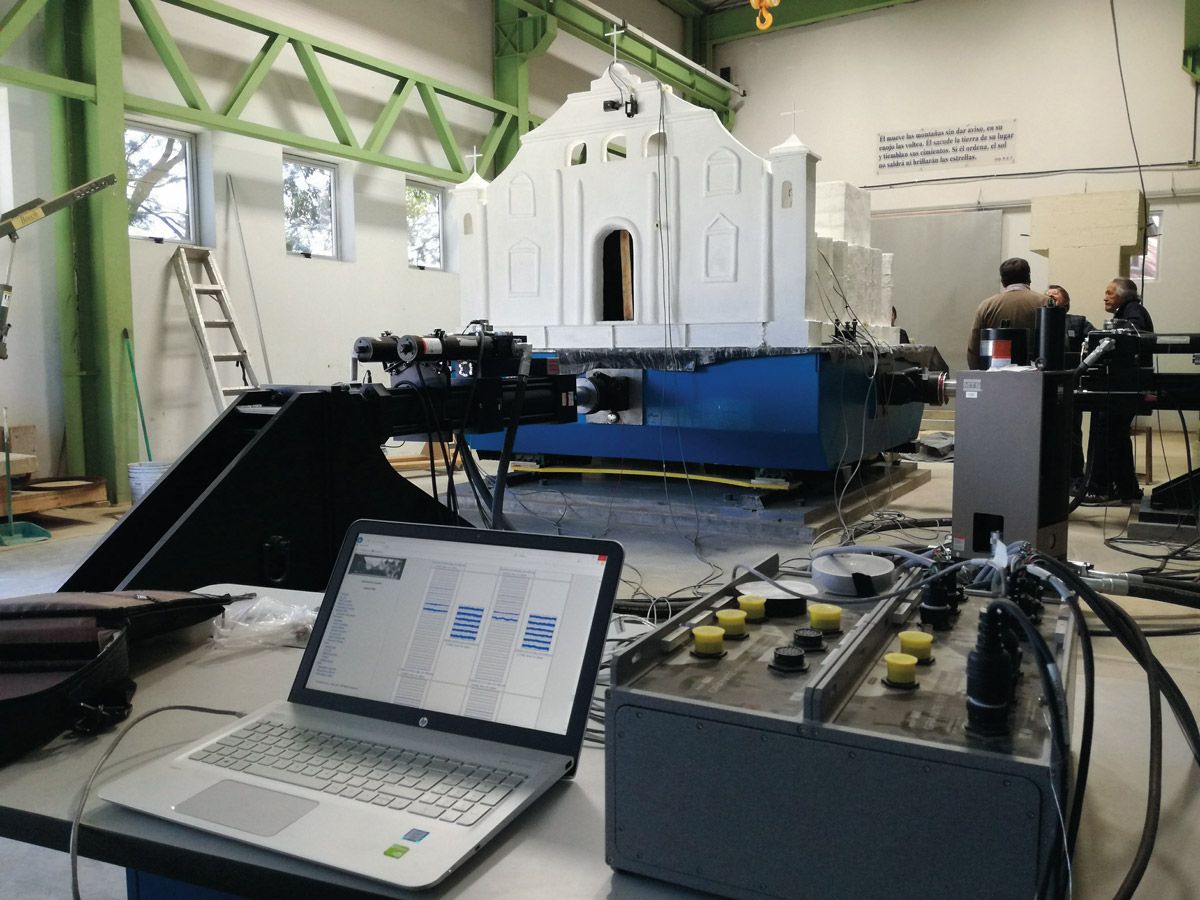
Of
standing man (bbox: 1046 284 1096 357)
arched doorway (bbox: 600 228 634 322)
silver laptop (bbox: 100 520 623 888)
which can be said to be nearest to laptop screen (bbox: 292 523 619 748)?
silver laptop (bbox: 100 520 623 888)

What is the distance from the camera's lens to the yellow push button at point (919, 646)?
0.94 metres

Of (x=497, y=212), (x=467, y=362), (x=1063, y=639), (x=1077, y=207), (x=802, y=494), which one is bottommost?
(x=802, y=494)

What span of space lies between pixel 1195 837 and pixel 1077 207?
380 inches

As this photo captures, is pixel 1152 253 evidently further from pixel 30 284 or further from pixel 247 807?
pixel 247 807

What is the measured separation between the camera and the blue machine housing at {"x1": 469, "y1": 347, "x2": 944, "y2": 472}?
4.66 m

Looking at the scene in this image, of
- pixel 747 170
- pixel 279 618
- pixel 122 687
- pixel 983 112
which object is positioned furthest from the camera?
pixel 983 112

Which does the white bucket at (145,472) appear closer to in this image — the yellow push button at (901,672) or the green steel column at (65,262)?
the green steel column at (65,262)

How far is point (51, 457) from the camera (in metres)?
6.01

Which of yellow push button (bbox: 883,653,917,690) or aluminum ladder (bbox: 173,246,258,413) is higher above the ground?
aluminum ladder (bbox: 173,246,258,413)

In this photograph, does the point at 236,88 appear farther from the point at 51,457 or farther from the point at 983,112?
the point at 983,112

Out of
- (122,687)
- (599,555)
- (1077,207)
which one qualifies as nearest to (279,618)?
(122,687)

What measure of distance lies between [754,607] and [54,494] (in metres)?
5.35

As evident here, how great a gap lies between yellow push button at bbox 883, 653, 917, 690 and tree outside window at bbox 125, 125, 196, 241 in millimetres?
6706

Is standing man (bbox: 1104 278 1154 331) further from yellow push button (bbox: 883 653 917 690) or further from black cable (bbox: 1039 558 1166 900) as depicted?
yellow push button (bbox: 883 653 917 690)
